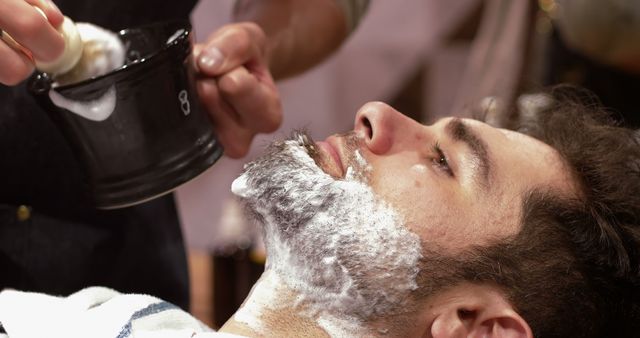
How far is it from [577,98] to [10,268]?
3.81ft

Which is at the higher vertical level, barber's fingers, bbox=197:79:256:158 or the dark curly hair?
barber's fingers, bbox=197:79:256:158

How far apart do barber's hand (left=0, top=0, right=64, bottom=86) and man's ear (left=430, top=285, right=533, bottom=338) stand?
70 cm

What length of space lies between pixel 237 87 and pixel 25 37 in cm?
45

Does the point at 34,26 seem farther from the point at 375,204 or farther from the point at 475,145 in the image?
the point at 475,145

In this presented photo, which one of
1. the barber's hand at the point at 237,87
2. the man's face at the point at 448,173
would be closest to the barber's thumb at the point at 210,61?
the barber's hand at the point at 237,87

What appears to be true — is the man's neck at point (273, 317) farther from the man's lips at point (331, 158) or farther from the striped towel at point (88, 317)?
the man's lips at point (331, 158)

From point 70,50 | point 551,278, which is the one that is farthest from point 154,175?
point 551,278

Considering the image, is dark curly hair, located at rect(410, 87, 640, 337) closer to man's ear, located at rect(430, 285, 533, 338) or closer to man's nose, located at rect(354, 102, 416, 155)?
man's ear, located at rect(430, 285, 533, 338)

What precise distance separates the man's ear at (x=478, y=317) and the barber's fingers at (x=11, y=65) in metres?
0.71

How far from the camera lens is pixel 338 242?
1.33 meters

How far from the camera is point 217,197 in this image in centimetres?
369

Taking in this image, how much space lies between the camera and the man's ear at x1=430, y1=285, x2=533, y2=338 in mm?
1355

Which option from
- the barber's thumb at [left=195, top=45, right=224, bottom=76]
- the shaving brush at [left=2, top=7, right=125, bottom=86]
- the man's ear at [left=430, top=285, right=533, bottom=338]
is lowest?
the man's ear at [left=430, top=285, right=533, bottom=338]

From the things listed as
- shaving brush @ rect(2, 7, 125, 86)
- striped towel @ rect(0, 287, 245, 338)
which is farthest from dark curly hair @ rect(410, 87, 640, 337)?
shaving brush @ rect(2, 7, 125, 86)
